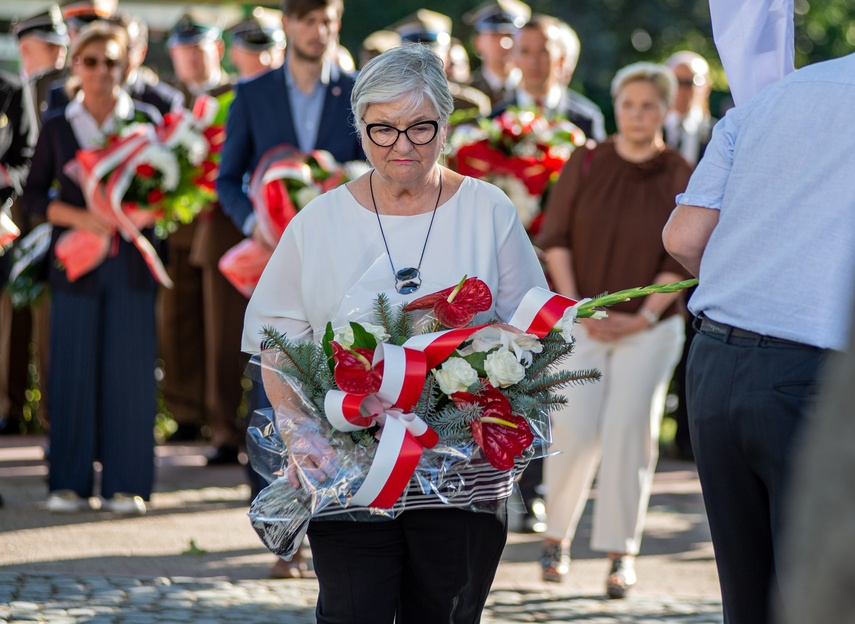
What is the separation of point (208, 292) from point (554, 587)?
14.2ft

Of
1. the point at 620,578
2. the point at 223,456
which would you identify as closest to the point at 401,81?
the point at 620,578

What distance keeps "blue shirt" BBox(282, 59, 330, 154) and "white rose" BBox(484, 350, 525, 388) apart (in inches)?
144

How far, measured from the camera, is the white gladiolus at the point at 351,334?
3.58 metres

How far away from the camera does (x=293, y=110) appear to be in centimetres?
701

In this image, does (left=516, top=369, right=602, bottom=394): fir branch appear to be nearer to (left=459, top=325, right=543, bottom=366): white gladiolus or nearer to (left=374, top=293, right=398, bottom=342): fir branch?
(left=459, top=325, right=543, bottom=366): white gladiolus

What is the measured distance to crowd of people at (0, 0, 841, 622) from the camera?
12.4ft

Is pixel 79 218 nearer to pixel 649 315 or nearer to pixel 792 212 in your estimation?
pixel 649 315

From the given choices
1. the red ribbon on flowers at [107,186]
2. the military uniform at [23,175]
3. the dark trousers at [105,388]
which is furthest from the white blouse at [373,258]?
the military uniform at [23,175]

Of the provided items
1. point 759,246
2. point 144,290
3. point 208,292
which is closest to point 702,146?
point 208,292

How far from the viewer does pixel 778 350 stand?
3557 millimetres

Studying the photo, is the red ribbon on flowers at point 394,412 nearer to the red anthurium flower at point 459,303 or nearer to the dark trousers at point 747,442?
the red anthurium flower at point 459,303

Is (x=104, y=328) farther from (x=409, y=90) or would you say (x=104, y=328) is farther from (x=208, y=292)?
(x=409, y=90)

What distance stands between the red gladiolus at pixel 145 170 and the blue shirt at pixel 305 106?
4.02 feet

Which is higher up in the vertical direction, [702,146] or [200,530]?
[702,146]
